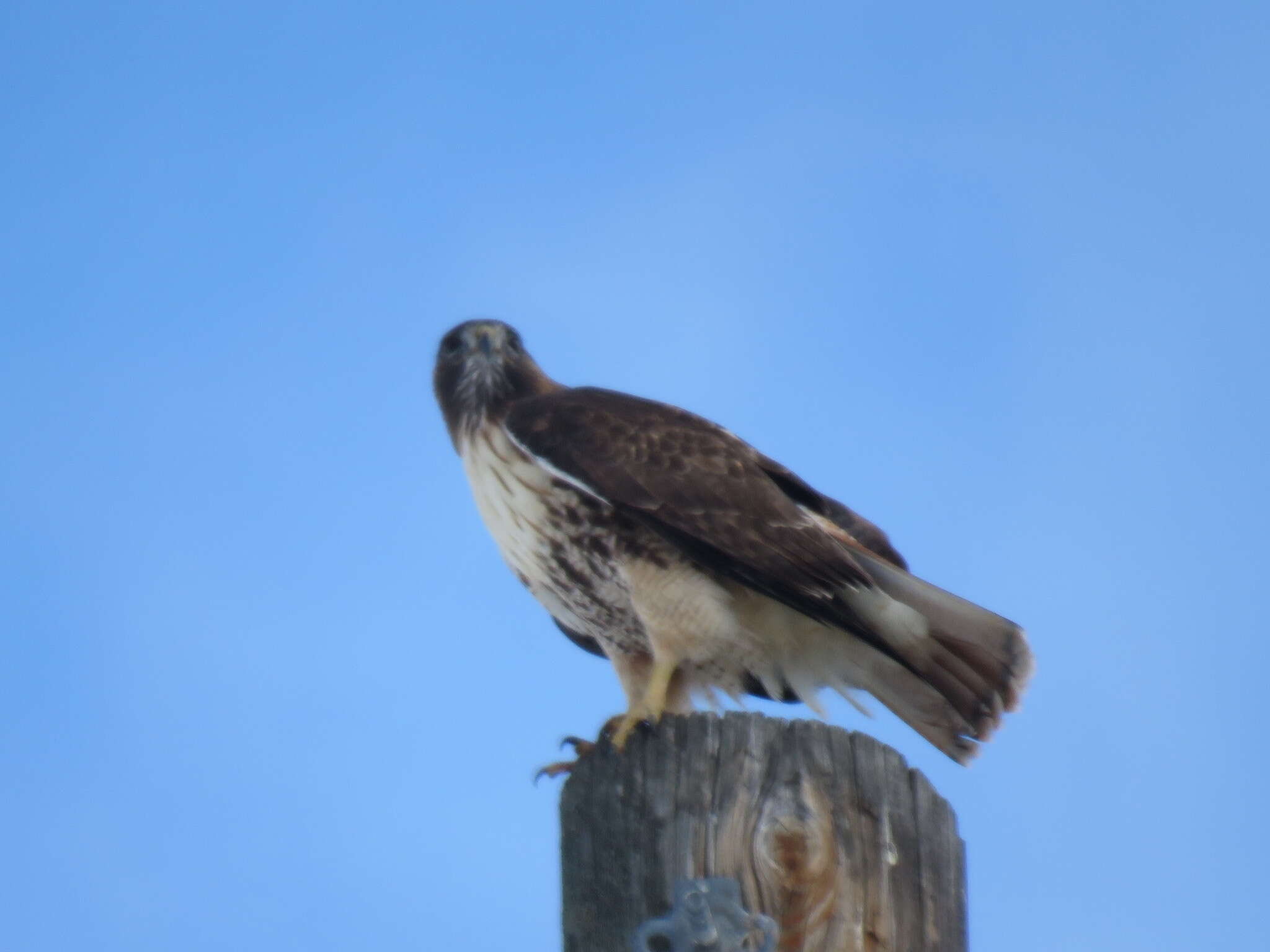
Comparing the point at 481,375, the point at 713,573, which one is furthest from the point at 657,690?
the point at 481,375

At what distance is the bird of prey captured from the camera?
4359mm

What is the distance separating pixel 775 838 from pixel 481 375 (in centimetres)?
296

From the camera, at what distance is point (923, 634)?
4.39m

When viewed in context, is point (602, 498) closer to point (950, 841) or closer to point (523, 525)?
point (523, 525)

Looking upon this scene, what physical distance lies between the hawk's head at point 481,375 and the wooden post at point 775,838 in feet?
8.15

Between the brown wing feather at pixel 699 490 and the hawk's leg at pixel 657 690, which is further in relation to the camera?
the brown wing feather at pixel 699 490

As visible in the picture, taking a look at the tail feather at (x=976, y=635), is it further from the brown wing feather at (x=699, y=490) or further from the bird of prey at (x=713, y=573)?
the brown wing feather at (x=699, y=490)

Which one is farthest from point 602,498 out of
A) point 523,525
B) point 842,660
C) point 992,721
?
point 992,721

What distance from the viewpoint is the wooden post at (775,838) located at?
2549 mm

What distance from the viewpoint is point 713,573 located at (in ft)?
14.8

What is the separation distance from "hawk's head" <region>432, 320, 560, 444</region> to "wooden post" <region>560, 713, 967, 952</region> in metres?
2.48

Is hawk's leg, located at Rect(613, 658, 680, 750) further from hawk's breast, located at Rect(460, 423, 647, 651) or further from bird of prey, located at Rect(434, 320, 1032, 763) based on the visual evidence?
hawk's breast, located at Rect(460, 423, 647, 651)

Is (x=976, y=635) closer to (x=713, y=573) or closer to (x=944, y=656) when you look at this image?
(x=944, y=656)

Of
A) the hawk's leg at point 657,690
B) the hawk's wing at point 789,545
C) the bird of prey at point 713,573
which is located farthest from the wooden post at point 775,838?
the hawk's wing at point 789,545
